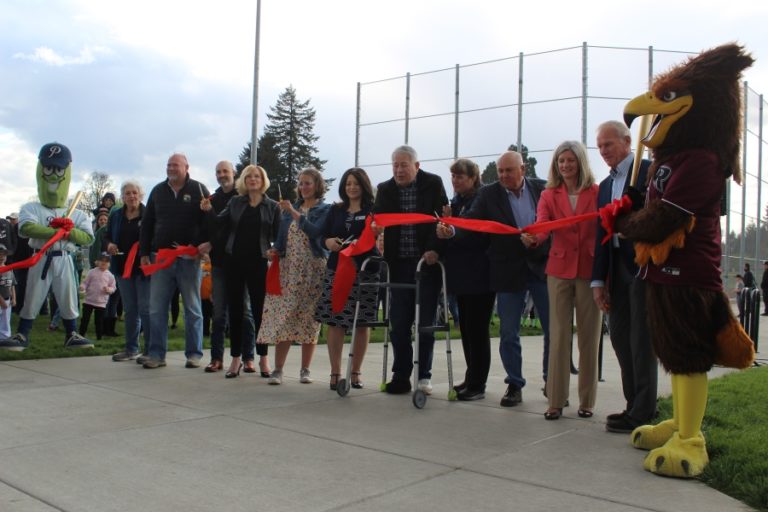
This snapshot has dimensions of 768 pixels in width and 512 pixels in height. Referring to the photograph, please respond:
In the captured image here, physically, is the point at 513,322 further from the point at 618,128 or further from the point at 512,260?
the point at 618,128

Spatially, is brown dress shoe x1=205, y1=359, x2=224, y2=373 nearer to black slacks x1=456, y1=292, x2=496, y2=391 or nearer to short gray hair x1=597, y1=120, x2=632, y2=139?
black slacks x1=456, y1=292, x2=496, y2=391

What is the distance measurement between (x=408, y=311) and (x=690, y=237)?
2.79m

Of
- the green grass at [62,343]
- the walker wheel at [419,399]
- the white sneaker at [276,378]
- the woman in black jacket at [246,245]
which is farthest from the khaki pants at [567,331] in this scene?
the green grass at [62,343]

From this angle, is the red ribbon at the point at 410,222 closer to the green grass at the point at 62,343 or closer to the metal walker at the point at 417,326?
the metal walker at the point at 417,326

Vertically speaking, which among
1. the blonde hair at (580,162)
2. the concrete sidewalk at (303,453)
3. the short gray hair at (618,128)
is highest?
the short gray hair at (618,128)

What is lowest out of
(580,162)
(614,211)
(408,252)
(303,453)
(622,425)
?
(303,453)

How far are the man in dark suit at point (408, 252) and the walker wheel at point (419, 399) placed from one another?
0.52m

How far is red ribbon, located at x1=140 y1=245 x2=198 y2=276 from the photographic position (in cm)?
746

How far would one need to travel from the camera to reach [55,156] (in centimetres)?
857

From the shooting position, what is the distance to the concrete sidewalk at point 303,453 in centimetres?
334

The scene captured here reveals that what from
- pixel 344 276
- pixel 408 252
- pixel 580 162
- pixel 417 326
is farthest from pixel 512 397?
pixel 580 162

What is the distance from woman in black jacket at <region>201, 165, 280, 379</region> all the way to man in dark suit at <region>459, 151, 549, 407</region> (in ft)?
7.61

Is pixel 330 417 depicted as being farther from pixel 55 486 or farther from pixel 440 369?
pixel 440 369

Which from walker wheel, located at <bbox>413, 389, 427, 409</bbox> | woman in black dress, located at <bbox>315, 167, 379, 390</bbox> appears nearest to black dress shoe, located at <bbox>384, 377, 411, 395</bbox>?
woman in black dress, located at <bbox>315, 167, 379, 390</bbox>
